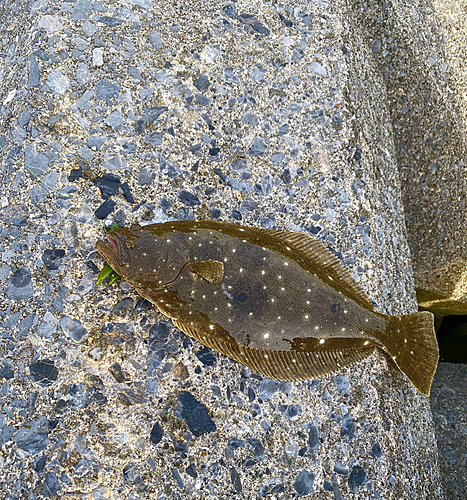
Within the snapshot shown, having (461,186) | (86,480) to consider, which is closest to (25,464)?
(86,480)

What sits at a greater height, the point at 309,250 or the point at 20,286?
the point at 309,250

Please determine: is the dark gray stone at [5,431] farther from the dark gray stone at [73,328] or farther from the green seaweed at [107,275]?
the green seaweed at [107,275]

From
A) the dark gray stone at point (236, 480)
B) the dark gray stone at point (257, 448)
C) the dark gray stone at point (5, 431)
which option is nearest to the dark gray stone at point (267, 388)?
the dark gray stone at point (257, 448)

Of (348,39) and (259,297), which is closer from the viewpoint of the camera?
(259,297)

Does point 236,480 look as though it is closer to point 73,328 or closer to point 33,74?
point 73,328

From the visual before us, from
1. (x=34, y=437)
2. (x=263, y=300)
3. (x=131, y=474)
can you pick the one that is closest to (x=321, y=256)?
(x=263, y=300)

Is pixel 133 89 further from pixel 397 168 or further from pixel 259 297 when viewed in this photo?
pixel 397 168

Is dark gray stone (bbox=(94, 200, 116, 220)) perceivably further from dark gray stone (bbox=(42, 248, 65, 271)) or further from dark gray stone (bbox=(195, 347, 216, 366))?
dark gray stone (bbox=(195, 347, 216, 366))

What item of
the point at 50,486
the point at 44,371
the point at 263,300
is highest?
the point at 263,300
